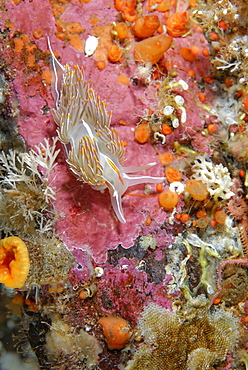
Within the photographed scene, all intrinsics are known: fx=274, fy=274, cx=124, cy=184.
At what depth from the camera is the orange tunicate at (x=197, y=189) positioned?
11.2 ft

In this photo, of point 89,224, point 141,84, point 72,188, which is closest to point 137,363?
point 89,224

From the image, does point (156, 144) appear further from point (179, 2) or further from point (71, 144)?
point (179, 2)

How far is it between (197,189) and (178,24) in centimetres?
238

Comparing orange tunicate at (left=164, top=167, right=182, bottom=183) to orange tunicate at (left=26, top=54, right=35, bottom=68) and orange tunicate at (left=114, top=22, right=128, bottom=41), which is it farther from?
orange tunicate at (left=26, top=54, right=35, bottom=68)

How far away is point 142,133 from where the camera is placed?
359cm

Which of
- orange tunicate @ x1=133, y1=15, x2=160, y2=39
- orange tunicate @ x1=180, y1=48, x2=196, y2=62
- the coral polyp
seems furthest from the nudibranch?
orange tunicate @ x1=180, y1=48, x2=196, y2=62

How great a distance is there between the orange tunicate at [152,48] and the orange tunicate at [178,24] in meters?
0.52

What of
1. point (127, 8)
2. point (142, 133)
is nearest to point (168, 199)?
point (142, 133)

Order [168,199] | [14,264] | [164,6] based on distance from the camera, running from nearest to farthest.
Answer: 1. [14,264]
2. [168,199]
3. [164,6]

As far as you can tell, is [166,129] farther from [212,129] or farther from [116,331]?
[116,331]

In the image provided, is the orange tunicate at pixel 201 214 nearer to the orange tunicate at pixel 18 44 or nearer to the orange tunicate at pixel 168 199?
the orange tunicate at pixel 168 199

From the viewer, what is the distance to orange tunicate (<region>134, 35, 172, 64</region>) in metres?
3.54

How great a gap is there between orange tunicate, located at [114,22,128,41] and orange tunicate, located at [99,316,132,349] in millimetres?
3611

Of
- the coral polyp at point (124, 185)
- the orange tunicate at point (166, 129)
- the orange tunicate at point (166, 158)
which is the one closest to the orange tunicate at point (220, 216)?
the coral polyp at point (124, 185)
